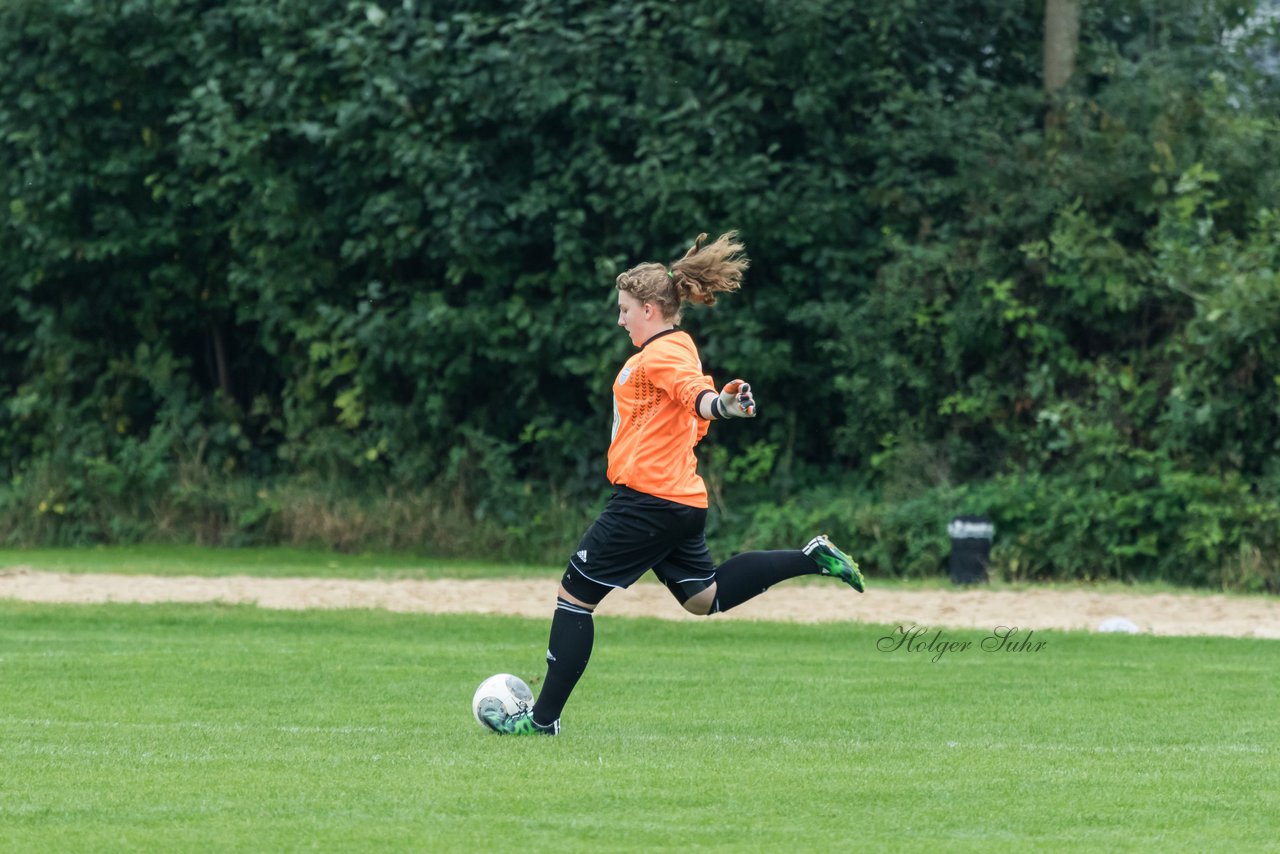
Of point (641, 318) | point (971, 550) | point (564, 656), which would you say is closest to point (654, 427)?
point (641, 318)

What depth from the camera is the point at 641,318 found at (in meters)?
8.04

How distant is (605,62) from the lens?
20.4 m

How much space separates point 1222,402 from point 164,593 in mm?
9977

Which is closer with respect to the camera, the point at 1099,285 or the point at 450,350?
the point at 1099,285

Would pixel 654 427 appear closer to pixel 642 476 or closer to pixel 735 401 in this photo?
pixel 642 476

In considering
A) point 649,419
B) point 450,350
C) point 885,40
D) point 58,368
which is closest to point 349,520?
point 450,350

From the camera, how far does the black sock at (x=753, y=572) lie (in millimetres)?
8383

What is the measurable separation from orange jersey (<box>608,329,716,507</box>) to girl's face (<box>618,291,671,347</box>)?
40mm

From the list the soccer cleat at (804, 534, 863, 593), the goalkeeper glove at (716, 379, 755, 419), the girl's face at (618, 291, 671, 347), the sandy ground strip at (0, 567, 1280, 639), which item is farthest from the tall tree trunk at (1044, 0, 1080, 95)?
the goalkeeper glove at (716, 379, 755, 419)

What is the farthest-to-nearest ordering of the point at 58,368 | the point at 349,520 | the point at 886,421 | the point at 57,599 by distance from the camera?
the point at 58,368 → the point at 349,520 → the point at 886,421 → the point at 57,599

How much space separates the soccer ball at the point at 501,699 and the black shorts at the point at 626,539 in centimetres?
53

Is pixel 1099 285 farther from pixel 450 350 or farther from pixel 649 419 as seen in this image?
pixel 649 419

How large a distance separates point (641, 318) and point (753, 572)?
1.29m

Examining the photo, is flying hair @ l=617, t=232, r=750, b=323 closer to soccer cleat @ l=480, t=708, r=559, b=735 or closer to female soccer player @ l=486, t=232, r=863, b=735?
female soccer player @ l=486, t=232, r=863, b=735
